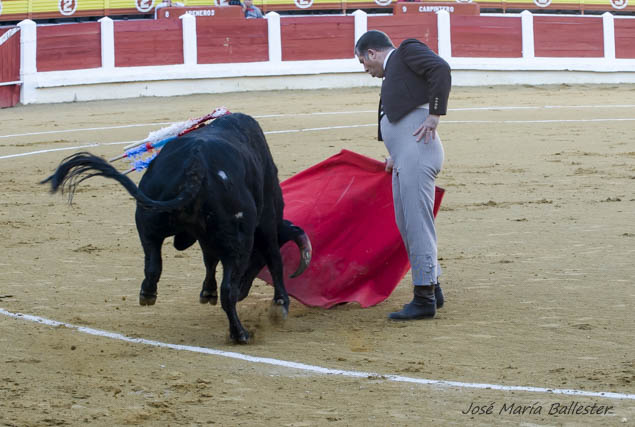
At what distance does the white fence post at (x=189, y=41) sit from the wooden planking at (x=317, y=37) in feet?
4.47

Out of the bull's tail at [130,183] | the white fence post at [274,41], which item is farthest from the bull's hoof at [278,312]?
the white fence post at [274,41]

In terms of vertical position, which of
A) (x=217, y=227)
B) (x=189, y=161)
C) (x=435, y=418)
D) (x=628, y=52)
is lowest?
(x=435, y=418)

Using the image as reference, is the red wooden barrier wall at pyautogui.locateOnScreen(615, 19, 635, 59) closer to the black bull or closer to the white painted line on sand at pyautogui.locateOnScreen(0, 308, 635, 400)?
the black bull

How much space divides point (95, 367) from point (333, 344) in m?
0.87

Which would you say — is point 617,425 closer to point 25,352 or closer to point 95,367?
point 95,367

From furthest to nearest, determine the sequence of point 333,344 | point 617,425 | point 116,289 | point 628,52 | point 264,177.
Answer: point 628,52 → point 116,289 → point 264,177 → point 333,344 → point 617,425

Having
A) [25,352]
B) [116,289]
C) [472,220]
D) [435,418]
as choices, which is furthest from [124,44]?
[435,418]

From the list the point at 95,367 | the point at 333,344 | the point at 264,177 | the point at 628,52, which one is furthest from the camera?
the point at 628,52

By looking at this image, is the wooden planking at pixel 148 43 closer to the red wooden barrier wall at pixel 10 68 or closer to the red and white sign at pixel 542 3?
the red wooden barrier wall at pixel 10 68

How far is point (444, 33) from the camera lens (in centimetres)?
1669

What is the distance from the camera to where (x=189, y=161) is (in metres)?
3.57

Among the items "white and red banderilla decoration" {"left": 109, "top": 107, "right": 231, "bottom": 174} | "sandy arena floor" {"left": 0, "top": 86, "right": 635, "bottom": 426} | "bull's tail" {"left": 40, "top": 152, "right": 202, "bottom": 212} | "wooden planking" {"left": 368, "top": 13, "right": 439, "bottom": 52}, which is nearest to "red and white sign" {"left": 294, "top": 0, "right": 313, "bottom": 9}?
"wooden planking" {"left": 368, "top": 13, "right": 439, "bottom": 52}

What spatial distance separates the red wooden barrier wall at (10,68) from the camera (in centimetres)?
1443

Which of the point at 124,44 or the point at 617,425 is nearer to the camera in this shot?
the point at 617,425
